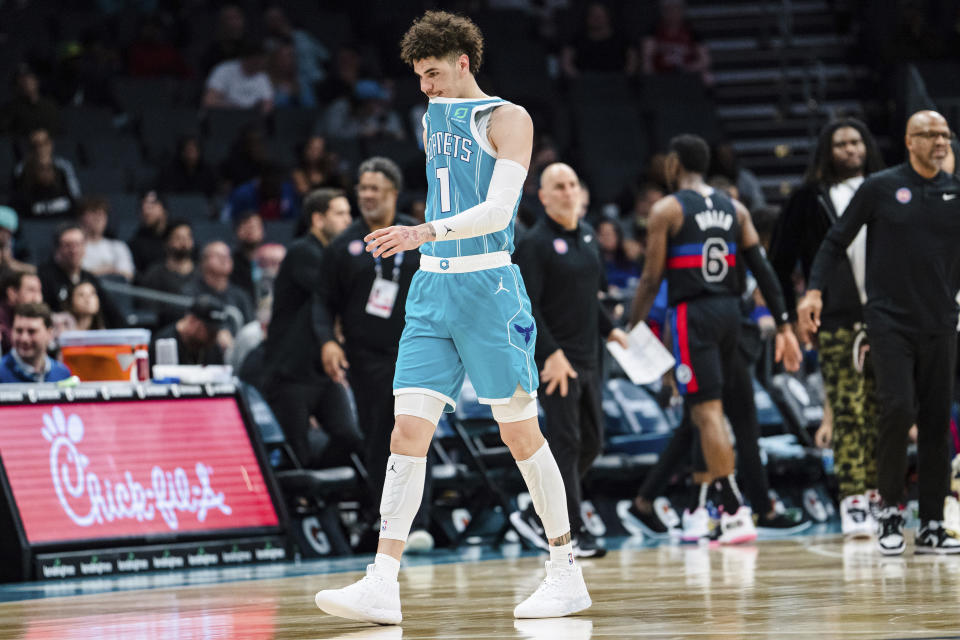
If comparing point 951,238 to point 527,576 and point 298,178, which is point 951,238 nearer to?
point 527,576

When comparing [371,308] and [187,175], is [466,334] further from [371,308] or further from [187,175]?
[187,175]

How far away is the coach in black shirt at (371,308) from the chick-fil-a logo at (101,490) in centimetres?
101

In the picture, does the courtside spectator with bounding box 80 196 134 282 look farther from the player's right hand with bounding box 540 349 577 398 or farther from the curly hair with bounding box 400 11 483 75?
the curly hair with bounding box 400 11 483 75

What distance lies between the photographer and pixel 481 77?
15531 mm

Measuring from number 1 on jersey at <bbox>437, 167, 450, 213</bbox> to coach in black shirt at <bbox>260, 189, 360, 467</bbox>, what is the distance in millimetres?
3936

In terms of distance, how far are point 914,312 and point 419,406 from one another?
2.96 metres

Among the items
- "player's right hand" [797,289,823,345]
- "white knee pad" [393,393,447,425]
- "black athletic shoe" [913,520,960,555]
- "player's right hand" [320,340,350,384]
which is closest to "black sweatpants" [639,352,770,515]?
"player's right hand" [797,289,823,345]

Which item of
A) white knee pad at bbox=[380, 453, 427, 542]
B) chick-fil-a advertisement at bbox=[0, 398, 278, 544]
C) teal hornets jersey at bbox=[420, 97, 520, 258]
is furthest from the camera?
chick-fil-a advertisement at bbox=[0, 398, 278, 544]

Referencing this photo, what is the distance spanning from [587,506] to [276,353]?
224 centimetres

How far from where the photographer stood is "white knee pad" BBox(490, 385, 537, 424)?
5.48 metres

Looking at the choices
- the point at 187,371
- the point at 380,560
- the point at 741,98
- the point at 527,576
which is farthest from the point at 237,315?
the point at 741,98

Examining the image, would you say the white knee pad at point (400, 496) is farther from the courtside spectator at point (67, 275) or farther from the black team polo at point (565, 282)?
the courtside spectator at point (67, 275)

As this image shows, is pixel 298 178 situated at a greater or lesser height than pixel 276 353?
greater

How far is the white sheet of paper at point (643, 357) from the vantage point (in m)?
8.45
